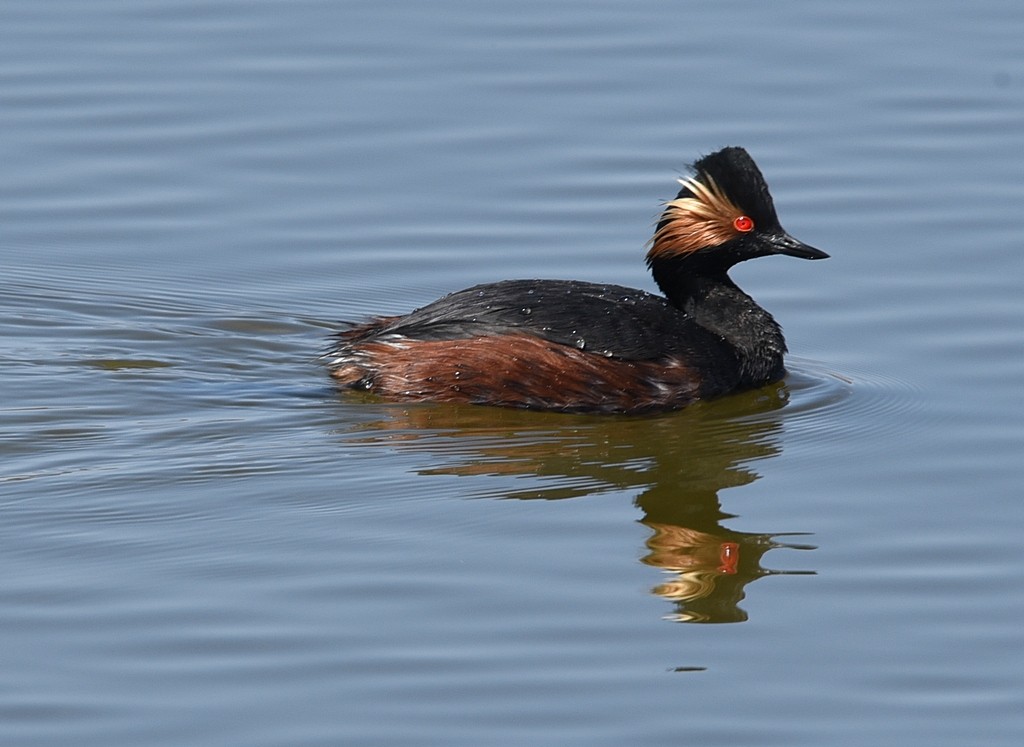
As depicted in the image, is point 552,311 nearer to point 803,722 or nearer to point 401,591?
point 401,591

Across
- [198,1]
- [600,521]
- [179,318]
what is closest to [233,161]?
[179,318]

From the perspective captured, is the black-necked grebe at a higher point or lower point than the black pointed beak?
lower

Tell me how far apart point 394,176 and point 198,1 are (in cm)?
390

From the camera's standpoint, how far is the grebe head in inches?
428

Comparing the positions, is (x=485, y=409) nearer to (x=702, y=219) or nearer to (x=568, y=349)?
(x=568, y=349)

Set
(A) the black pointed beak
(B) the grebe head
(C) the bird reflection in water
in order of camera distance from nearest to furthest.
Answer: (C) the bird reflection in water < (B) the grebe head < (A) the black pointed beak

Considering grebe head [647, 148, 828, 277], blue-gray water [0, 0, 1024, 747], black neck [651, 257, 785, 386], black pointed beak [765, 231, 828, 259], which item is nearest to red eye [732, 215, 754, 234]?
grebe head [647, 148, 828, 277]

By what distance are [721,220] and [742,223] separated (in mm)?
116

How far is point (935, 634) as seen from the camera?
24.0 feet

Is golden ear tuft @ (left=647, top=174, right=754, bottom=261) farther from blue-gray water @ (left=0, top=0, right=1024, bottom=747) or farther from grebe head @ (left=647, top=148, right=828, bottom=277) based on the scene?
blue-gray water @ (left=0, top=0, right=1024, bottom=747)

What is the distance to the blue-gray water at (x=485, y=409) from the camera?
6.89 metres

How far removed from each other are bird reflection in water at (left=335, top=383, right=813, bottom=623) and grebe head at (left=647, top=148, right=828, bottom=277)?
0.80m

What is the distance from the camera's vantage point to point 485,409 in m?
10.3

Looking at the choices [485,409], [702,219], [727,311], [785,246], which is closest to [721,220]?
[702,219]
